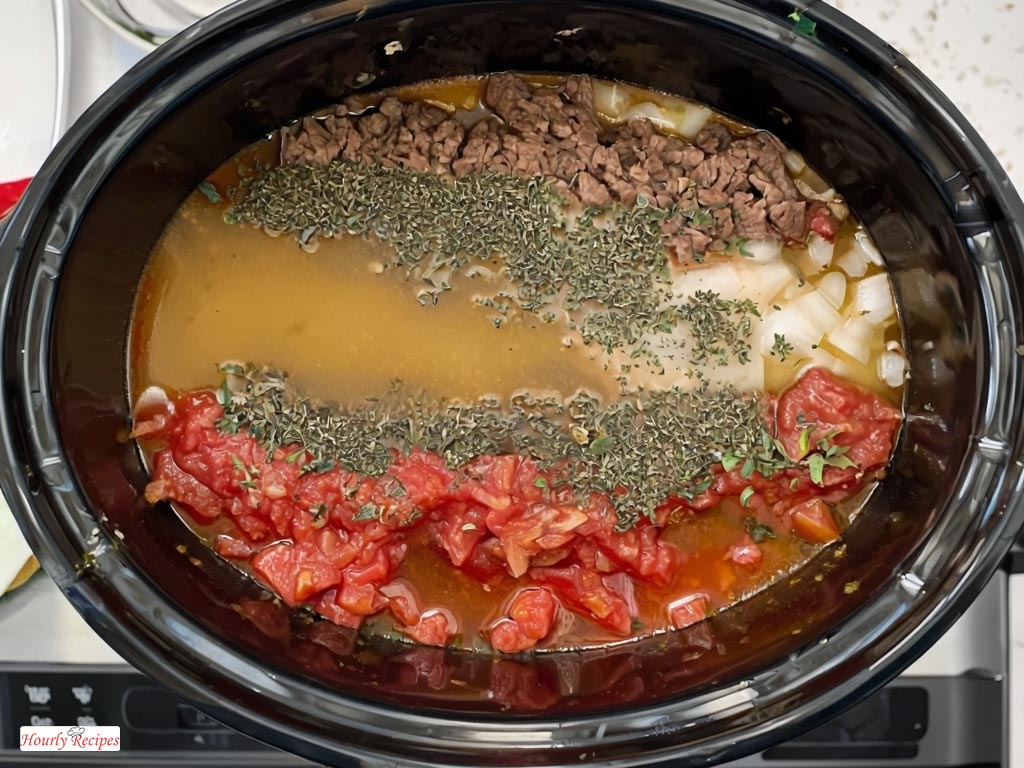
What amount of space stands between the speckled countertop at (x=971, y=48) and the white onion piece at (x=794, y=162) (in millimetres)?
293

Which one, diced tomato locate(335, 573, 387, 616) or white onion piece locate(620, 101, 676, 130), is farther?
white onion piece locate(620, 101, 676, 130)

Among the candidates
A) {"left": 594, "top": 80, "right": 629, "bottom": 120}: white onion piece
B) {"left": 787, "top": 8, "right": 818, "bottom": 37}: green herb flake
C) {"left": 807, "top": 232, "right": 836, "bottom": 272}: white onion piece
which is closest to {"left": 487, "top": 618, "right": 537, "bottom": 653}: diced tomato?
{"left": 807, "top": 232, "right": 836, "bottom": 272}: white onion piece

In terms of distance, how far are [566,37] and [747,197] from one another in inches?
19.3

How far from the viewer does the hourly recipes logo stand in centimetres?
167

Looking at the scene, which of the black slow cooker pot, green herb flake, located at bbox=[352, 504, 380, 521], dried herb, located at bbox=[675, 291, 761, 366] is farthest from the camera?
dried herb, located at bbox=[675, 291, 761, 366]

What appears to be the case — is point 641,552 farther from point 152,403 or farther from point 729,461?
point 152,403

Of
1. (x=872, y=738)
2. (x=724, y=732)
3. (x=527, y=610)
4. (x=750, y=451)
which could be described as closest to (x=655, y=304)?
(x=750, y=451)

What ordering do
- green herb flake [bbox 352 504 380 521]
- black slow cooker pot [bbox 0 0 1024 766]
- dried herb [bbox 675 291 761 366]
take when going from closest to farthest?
black slow cooker pot [bbox 0 0 1024 766]
green herb flake [bbox 352 504 380 521]
dried herb [bbox 675 291 761 366]

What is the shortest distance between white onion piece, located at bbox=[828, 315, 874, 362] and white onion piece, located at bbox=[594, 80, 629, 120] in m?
0.66

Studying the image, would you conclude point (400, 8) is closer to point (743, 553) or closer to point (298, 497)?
point (298, 497)

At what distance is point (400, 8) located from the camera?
145cm

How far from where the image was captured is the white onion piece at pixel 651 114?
1.77 metres

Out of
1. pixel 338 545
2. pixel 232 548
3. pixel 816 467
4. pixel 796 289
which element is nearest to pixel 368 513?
pixel 338 545

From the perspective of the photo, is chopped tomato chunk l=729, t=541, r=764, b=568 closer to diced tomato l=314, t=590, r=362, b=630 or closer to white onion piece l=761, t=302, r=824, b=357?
white onion piece l=761, t=302, r=824, b=357
